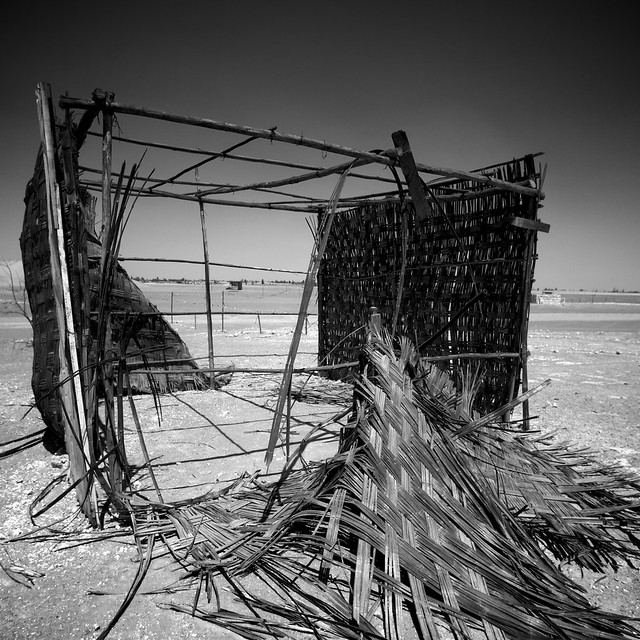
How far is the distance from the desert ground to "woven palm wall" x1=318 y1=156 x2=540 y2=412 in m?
1.22

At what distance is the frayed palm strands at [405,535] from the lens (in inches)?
71.7

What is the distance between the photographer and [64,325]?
8.66 feet

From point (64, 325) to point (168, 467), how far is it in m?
1.74

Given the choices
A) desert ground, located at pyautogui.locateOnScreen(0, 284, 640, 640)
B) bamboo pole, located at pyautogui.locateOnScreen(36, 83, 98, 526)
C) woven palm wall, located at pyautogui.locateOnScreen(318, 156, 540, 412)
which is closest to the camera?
desert ground, located at pyautogui.locateOnScreen(0, 284, 640, 640)

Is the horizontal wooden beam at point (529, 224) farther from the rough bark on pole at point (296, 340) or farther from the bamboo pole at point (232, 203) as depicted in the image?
the bamboo pole at point (232, 203)

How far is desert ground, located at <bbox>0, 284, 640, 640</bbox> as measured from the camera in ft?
6.37

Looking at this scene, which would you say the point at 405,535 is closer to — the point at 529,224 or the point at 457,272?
the point at 529,224

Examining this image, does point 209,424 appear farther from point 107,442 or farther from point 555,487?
point 555,487

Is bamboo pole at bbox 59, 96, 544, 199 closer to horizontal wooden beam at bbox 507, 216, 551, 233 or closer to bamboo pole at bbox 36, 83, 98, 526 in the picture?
bamboo pole at bbox 36, 83, 98, 526

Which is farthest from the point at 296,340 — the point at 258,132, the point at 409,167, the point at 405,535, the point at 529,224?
the point at 529,224

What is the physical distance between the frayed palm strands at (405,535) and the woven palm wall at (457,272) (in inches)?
43.9

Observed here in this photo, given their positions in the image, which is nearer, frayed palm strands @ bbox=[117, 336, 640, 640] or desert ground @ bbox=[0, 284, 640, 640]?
frayed palm strands @ bbox=[117, 336, 640, 640]

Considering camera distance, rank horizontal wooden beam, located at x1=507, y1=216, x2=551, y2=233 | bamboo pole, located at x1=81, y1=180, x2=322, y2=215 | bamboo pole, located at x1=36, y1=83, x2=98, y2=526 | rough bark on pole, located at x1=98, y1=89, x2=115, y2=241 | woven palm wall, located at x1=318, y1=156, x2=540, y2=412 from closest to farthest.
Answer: rough bark on pole, located at x1=98, y1=89, x2=115, y2=241 → bamboo pole, located at x1=36, y1=83, x2=98, y2=526 → horizontal wooden beam, located at x1=507, y1=216, x2=551, y2=233 → woven palm wall, located at x1=318, y1=156, x2=540, y2=412 → bamboo pole, located at x1=81, y1=180, x2=322, y2=215

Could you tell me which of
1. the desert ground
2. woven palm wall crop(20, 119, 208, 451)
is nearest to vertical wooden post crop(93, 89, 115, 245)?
woven palm wall crop(20, 119, 208, 451)
